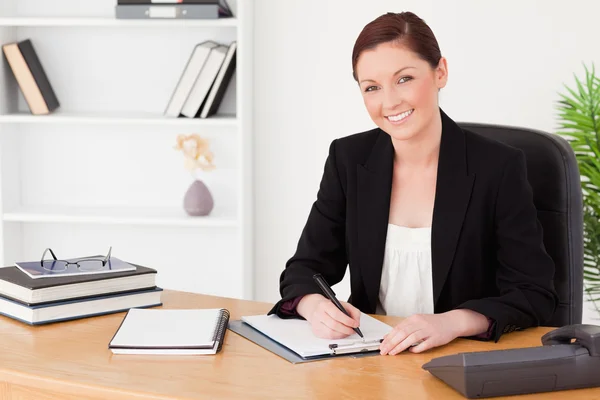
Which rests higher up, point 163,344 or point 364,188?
point 364,188

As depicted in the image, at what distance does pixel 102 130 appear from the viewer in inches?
144

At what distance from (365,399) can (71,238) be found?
2.80 m

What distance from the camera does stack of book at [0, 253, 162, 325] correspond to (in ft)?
5.34

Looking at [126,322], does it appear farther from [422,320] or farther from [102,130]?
[102,130]

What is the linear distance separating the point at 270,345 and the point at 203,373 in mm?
186

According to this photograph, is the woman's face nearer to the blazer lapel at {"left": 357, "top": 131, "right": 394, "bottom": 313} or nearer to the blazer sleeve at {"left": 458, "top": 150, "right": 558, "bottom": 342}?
the blazer lapel at {"left": 357, "top": 131, "right": 394, "bottom": 313}

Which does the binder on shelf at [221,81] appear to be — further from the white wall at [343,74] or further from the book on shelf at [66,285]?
the book on shelf at [66,285]

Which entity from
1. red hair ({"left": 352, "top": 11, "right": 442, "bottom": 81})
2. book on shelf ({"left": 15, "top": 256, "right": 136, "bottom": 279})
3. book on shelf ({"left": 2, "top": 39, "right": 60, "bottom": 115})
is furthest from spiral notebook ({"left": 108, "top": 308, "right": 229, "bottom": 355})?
book on shelf ({"left": 2, "top": 39, "right": 60, "bottom": 115})

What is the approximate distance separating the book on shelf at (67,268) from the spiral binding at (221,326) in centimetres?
25

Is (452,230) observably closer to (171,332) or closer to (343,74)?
(171,332)

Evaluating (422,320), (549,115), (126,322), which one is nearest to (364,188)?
(422,320)

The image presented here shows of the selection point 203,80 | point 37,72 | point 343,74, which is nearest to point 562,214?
point 343,74

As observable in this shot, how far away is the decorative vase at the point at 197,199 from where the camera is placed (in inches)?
134

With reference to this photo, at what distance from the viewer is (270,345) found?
1.50 meters
